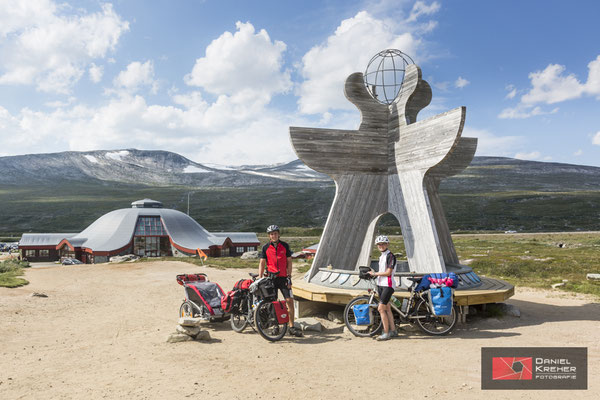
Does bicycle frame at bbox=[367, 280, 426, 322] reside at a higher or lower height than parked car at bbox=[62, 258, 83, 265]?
higher

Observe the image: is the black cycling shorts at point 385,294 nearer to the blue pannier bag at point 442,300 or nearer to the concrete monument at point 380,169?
the blue pannier bag at point 442,300

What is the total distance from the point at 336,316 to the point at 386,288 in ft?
7.78

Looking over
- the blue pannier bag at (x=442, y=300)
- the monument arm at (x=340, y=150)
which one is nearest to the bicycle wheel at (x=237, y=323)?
the blue pannier bag at (x=442, y=300)

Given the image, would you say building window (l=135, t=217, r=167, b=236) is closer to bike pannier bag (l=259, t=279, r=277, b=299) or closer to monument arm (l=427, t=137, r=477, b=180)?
monument arm (l=427, t=137, r=477, b=180)

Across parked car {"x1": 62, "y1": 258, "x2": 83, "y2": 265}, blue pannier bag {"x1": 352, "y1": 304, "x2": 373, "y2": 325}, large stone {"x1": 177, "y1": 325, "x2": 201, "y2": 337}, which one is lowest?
parked car {"x1": 62, "y1": 258, "x2": 83, "y2": 265}

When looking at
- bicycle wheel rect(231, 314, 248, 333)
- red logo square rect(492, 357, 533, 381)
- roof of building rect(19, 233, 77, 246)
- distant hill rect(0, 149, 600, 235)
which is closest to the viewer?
red logo square rect(492, 357, 533, 381)

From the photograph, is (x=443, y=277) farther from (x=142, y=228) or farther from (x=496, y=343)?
(x=142, y=228)

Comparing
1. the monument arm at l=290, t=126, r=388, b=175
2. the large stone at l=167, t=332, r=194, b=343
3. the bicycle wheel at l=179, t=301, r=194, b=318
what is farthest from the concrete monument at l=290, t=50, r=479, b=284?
the large stone at l=167, t=332, r=194, b=343

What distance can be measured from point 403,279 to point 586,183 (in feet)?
637

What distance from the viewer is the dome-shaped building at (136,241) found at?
1529 inches

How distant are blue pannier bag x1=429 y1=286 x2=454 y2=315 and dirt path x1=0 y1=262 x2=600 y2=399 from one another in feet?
1.83

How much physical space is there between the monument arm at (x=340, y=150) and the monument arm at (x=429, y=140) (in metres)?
0.62

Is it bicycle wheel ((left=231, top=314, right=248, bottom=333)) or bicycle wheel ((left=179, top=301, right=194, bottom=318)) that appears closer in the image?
bicycle wheel ((left=231, top=314, right=248, bottom=333))

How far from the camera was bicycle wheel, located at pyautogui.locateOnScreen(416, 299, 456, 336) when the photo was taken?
817cm
